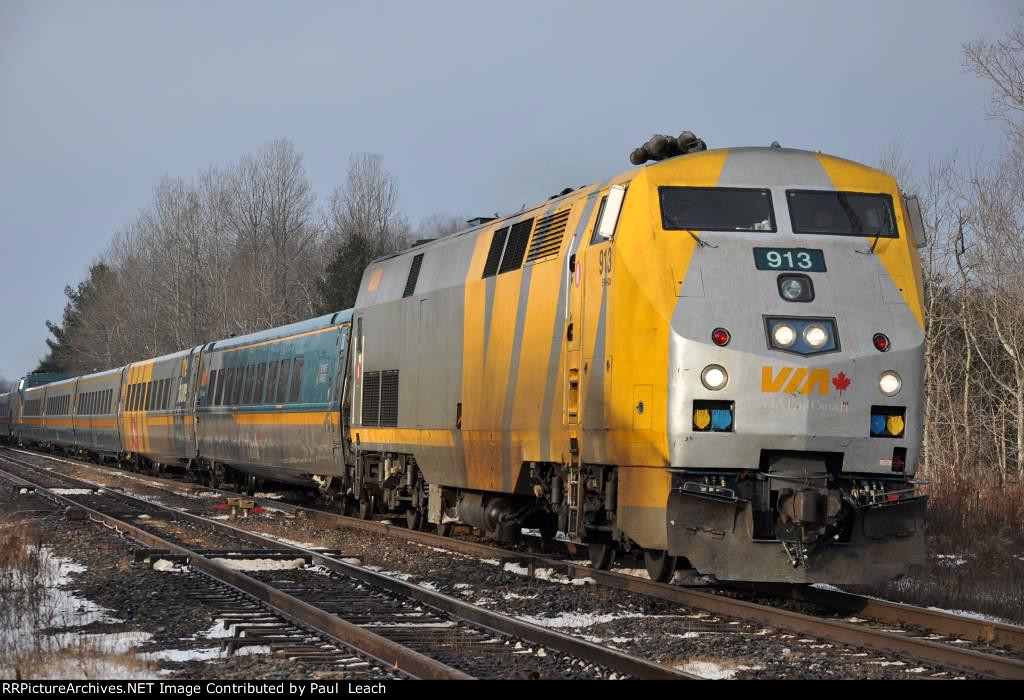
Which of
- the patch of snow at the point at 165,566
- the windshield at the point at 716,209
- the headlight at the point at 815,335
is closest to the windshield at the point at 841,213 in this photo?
the windshield at the point at 716,209

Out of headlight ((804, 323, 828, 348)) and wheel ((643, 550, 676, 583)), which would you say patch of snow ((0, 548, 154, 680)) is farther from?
headlight ((804, 323, 828, 348))

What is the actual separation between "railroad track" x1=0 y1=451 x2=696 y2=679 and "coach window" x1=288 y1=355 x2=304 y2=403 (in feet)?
20.1

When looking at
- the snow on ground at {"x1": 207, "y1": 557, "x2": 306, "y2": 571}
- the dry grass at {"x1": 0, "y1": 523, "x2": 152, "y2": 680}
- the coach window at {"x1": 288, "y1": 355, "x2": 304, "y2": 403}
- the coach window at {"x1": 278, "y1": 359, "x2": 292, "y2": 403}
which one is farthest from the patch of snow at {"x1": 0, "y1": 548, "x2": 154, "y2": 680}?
the coach window at {"x1": 278, "y1": 359, "x2": 292, "y2": 403}

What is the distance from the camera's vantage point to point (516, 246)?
12.1 metres

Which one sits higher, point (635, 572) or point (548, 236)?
point (548, 236)

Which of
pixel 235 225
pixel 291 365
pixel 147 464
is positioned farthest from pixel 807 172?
pixel 235 225

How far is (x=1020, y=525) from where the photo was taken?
48.0ft

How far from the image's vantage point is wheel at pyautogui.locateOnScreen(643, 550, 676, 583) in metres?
10.2

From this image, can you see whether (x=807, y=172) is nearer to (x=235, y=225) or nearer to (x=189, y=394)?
(x=189, y=394)

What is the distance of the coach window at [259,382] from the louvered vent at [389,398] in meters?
8.11

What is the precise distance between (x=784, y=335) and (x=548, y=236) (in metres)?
3.08

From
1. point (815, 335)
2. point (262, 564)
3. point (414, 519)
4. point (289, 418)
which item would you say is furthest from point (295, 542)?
point (815, 335)

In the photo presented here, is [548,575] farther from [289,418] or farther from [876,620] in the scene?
[289,418]

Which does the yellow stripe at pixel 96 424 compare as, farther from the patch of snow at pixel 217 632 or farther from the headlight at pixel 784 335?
the headlight at pixel 784 335
